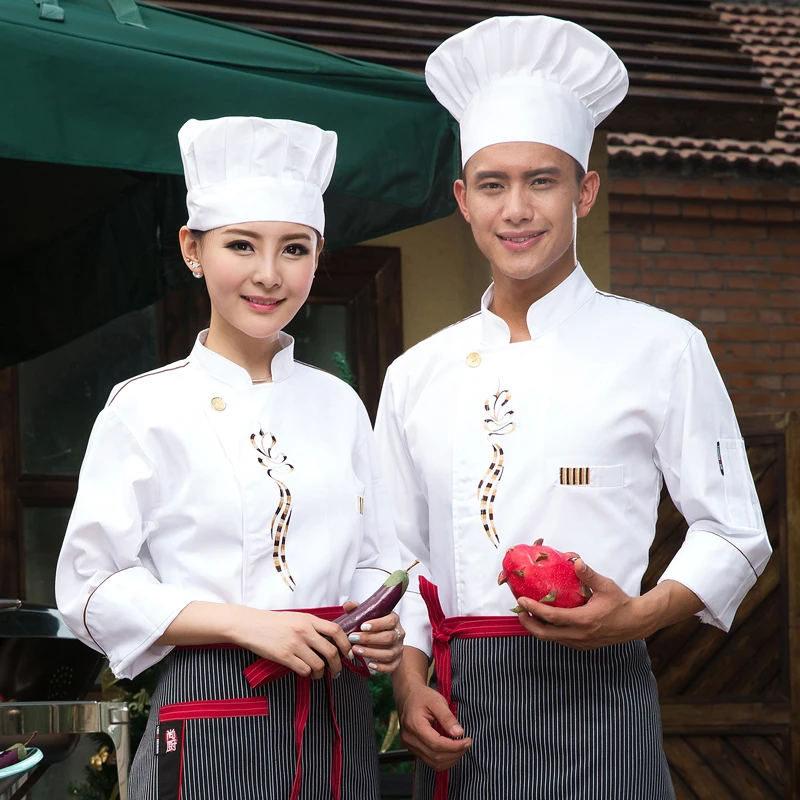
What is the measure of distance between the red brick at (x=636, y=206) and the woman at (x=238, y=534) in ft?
19.0

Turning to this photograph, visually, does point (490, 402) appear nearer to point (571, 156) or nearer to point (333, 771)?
point (571, 156)

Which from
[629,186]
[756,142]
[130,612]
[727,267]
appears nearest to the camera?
[130,612]

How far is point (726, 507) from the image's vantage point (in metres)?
2.11

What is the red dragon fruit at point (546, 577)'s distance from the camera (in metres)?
1.89

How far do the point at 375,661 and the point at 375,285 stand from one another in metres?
3.44

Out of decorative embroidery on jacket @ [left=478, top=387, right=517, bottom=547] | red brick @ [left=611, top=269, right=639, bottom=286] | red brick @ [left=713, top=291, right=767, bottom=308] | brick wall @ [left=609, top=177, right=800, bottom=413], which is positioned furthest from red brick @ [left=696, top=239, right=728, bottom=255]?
decorative embroidery on jacket @ [left=478, top=387, right=517, bottom=547]

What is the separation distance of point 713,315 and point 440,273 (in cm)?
326

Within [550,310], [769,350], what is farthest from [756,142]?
[550,310]

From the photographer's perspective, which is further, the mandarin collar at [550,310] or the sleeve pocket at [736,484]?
the mandarin collar at [550,310]

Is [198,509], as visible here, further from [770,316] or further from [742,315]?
[770,316]

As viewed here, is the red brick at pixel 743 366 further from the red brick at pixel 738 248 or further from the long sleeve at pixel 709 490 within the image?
the long sleeve at pixel 709 490

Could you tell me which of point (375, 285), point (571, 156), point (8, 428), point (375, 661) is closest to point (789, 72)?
point (375, 285)

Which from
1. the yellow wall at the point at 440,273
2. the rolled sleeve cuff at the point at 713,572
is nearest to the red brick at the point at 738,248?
the yellow wall at the point at 440,273

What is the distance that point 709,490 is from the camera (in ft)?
6.89
